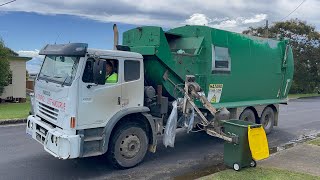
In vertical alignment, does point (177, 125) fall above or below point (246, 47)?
below

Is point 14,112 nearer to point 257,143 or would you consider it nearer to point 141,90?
point 141,90

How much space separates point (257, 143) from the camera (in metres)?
6.74

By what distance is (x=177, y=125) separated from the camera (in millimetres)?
8031

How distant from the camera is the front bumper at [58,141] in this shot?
5.89m

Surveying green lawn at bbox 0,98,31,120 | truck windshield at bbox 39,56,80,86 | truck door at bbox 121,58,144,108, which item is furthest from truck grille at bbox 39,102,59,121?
green lawn at bbox 0,98,31,120

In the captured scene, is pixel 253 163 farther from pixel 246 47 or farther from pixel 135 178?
pixel 246 47

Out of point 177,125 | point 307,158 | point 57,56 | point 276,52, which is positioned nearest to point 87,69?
point 57,56

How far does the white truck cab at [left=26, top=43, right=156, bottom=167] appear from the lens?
602 centimetres

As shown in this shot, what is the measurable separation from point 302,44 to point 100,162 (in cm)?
3348

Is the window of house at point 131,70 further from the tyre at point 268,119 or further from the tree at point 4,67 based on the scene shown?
the tree at point 4,67

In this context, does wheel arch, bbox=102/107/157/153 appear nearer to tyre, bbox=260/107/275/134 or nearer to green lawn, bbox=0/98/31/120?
tyre, bbox=260/107/275/134

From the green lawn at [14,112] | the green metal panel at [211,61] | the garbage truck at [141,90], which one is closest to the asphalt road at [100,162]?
the garbage truck at [141,90]

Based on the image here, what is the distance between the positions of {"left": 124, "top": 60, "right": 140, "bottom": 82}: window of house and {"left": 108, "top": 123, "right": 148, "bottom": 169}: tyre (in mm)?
953

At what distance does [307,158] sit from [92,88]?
5.05m
